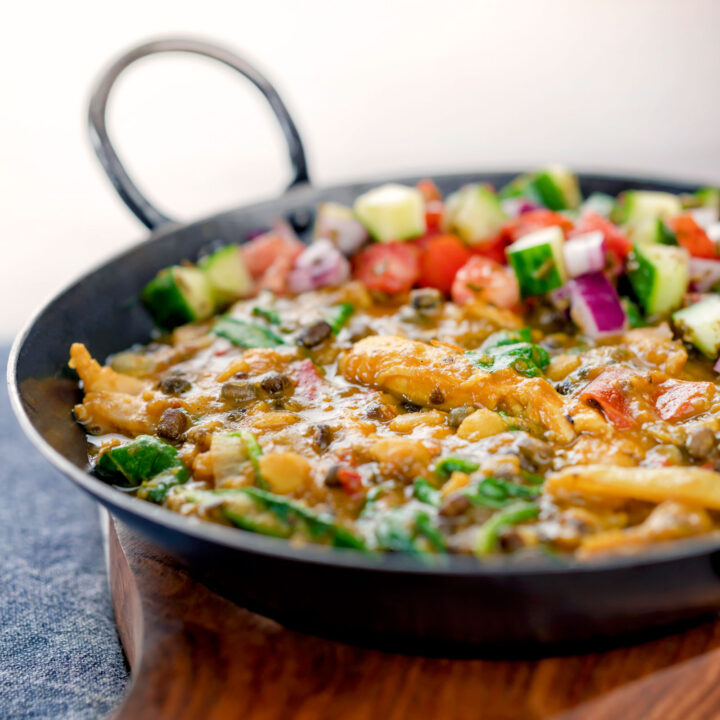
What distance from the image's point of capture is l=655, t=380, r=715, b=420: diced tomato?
236 cm

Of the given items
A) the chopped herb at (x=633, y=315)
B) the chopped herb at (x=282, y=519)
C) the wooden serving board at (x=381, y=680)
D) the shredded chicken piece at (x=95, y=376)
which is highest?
the shredded chicken piece at (x=95, y=376)

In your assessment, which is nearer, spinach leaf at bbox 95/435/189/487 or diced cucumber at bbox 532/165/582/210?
spinach leaf at bbox 95/435/189/487

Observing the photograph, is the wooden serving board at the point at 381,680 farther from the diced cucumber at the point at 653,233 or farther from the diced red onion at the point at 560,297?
the diced cucumber at the point at 653,233

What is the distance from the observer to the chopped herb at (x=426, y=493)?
1.97 metres

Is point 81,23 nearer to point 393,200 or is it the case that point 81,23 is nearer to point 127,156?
point 127,156

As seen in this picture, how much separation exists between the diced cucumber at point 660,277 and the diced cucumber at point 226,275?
1.58m

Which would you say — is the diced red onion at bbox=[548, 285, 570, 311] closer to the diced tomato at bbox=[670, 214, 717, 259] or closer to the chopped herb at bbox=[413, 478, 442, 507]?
the diced tomato at bbox=[670, 214, 717, 259]

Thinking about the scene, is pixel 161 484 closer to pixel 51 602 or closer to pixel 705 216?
pixel 51 602

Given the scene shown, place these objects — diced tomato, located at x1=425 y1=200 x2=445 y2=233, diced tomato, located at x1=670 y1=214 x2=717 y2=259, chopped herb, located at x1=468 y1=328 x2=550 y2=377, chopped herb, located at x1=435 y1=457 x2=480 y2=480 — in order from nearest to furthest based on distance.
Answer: chopped herb, located at x1=435 y1=457 x2=480 y2=480 < chopped herb, located at x1=468 y1=328 x2=550 y2=377 < diced tomato, located at x1=670 y1=214 x2=717 y2=259 < diced tomato, located at x1=425 y1=200 x2=445 y2=233

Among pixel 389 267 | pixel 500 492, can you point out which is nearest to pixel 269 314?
pixel 389 267

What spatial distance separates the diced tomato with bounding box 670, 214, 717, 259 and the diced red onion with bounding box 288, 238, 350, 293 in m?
1.38

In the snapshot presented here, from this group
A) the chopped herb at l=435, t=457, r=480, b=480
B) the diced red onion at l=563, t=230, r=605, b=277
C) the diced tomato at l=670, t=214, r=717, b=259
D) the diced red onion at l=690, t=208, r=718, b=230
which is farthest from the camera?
the diced red onion at l=690, t=208, r=718, b=230

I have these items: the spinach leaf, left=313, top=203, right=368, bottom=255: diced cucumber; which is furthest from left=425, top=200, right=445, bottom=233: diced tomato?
the spinach leaf

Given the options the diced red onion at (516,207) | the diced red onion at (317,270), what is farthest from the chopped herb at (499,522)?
the diced red onion at (516,207)
